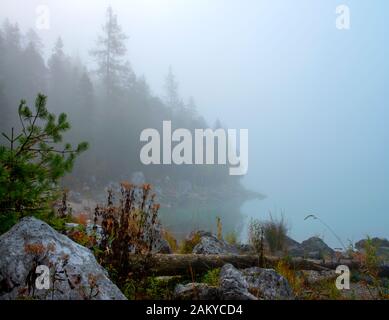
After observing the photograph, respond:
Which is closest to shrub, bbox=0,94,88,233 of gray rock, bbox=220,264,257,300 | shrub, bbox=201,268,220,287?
gray rock, bbox=220,264,257,300

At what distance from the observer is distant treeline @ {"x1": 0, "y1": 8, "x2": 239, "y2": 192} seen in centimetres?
4450

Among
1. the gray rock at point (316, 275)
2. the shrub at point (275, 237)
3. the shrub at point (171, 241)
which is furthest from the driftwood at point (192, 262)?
the shrub at point (275, 237)

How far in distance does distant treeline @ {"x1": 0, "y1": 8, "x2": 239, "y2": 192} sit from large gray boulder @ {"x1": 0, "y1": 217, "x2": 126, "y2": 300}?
37.0m

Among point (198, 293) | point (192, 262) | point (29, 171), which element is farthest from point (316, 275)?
point (29, 171)

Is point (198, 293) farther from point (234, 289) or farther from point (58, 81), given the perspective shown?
point (58, 81)

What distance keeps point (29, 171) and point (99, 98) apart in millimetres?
50278

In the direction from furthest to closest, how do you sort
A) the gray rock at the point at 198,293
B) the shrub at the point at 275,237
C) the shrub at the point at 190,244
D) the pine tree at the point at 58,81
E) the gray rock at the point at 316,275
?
the pine tree at the point at 58,81, the shrub at the point at 275,237, the shrub at the point at 190,244, the gray rock at the point at 316,275, the gray rock at the point at 198,293

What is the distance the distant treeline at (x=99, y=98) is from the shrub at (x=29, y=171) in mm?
36083

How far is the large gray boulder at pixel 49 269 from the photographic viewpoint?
281 cm

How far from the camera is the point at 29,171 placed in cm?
371

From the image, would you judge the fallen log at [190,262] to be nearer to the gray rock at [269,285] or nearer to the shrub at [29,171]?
the gray rock at [269,285]
